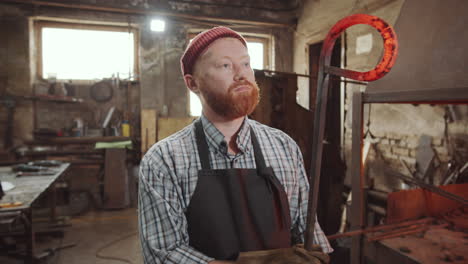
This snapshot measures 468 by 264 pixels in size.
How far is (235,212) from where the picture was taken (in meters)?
1.37

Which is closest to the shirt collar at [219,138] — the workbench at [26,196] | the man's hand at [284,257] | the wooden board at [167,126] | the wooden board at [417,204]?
the man's hand at [284,257]

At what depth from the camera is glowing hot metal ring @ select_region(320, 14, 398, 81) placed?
1019mm

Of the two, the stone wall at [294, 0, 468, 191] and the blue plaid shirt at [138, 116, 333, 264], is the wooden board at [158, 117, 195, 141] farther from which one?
the blue plaid shirt at [138, 116, 333, 264]

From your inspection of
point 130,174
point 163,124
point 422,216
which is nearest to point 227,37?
point 422,216

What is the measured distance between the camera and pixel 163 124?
673cm

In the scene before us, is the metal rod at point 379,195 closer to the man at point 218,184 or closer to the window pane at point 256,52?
the man at point 218,184

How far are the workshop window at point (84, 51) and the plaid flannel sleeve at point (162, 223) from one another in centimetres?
586

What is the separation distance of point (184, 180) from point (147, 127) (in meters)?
5.52

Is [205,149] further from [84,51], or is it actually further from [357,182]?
[84,51]

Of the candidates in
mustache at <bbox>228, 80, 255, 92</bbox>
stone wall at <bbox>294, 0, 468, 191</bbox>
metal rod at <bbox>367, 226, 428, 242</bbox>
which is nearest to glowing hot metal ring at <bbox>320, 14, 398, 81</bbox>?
mustache at <bbox>228, 80, 255, 92</bbox>

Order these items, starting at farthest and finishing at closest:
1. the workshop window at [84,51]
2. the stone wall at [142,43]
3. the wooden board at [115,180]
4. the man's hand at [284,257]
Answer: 1. the workshop window at [84,51]
2. the wooden board at [115,180]
3. the stone wall at [142,43]
4. the man's hand at [284,257]

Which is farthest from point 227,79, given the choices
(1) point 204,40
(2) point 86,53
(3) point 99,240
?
(2) point 86,53

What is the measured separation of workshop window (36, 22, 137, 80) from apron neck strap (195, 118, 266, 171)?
572 centimetres

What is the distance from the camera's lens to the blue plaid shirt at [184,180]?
1307mm
